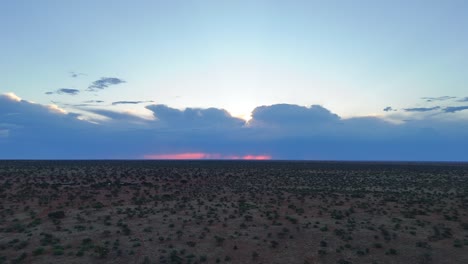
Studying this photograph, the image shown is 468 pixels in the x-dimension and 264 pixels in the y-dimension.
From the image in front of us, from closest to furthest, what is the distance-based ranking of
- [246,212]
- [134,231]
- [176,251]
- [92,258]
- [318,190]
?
[92,258], [176,251], [134,231], [246,212], [318,190]

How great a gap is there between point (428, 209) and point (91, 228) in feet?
109

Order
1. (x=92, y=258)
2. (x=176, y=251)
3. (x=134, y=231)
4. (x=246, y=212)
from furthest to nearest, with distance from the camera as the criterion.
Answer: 1. (x=246, y=212)
2. (x=134, y=231)
3. (x=176, y=251)
4. (x=92, y=258)

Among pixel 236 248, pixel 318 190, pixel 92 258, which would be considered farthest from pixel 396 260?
pixel 318 190

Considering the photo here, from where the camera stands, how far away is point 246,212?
3584 centimetres

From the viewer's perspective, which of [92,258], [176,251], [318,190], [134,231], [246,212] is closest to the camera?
[92,258]

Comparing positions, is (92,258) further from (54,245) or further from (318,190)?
(318,190)

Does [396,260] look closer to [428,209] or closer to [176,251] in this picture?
[176,251]

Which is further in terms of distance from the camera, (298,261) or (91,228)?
(91,228)

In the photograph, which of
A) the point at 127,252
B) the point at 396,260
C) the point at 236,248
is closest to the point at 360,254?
the point at 396,260

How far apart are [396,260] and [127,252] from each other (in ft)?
58.4

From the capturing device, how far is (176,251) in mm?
24203

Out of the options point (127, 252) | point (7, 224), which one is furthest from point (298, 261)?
point (7, 224)

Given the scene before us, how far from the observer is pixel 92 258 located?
892 inches

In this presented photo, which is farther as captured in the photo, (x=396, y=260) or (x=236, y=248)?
(x=236, y=248)
